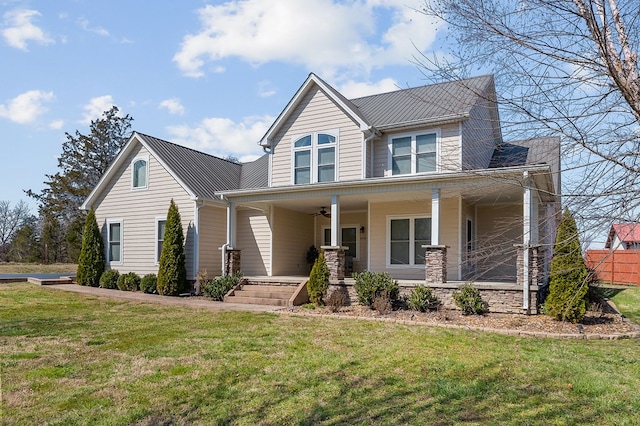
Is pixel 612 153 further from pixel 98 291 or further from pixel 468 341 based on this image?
pixel 98 291

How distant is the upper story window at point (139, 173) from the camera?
663 inches

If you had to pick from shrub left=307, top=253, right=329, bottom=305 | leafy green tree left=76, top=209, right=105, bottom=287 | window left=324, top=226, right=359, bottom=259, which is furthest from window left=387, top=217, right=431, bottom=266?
leafy green tree left=76, top=209, right=105, bottom=287

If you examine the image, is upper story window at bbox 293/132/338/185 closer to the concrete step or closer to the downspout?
the downspout

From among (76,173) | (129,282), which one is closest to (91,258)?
(129,282)

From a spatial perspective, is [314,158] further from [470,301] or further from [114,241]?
[114,241]

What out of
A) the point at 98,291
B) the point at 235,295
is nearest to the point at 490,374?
the point at 235,295

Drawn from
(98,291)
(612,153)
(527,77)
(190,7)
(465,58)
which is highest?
(190,7)

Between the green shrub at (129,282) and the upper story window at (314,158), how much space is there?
6.78 m

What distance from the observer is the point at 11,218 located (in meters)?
45.6

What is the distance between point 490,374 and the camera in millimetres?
5551

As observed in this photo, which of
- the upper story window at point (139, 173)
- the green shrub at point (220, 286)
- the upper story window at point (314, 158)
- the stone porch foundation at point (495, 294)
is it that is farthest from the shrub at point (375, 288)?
the upper story window at point (139, 173)

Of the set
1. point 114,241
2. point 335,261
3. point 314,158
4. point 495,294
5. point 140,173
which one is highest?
point 314,158

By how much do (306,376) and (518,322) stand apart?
5961 millimetres

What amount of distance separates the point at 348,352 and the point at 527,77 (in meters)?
4.52
